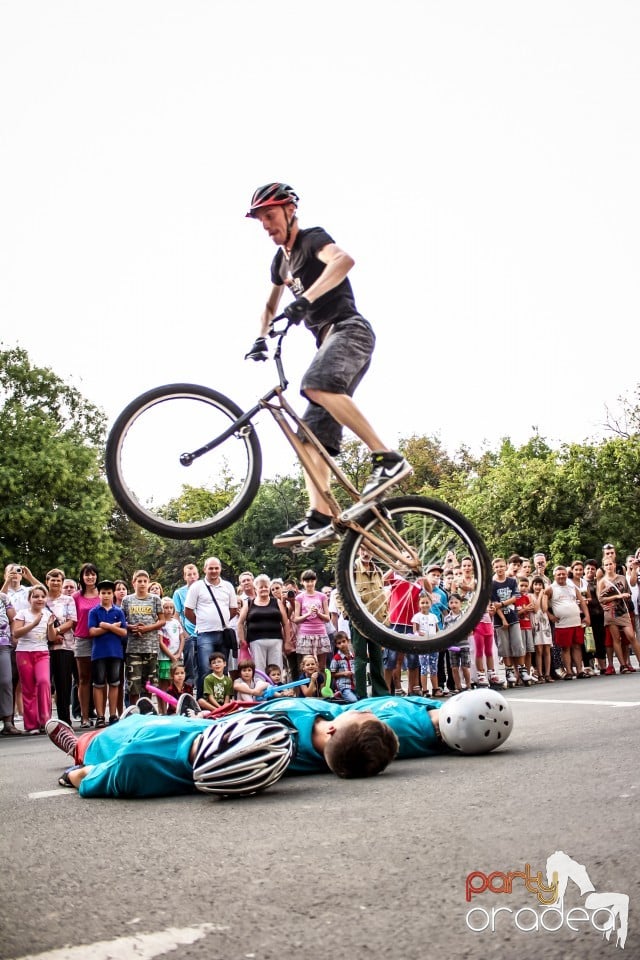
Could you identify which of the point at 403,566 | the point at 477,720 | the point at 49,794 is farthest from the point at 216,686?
the point at 403,566

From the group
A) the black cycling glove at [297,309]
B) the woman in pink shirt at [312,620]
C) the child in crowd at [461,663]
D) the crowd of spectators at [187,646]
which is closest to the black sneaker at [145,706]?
the crowd of spectators at [187,646]

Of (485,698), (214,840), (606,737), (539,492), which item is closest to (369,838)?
(214,840)

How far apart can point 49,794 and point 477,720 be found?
4.83 meters

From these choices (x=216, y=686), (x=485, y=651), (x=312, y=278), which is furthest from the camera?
(x=485, y=651)

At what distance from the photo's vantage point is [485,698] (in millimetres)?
10477

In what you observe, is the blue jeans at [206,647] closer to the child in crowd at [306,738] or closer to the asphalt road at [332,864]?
the child in crowd at [306,738]

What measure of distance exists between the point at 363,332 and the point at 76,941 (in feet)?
13.0

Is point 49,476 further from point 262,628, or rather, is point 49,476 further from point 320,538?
point 320,538

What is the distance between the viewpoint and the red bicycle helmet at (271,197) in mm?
4969

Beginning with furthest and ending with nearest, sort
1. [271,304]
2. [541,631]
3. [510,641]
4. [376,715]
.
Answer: [541,631] < [510,641] < [376,715] < [271,304]

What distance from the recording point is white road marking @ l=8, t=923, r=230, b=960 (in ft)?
17.2

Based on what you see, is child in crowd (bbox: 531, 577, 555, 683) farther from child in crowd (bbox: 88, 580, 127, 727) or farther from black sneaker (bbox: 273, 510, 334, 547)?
black sneaker (bbox: 273, 510, 334, 547)

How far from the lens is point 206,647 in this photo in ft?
40.4

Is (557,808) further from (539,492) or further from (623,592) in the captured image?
(539,492)
